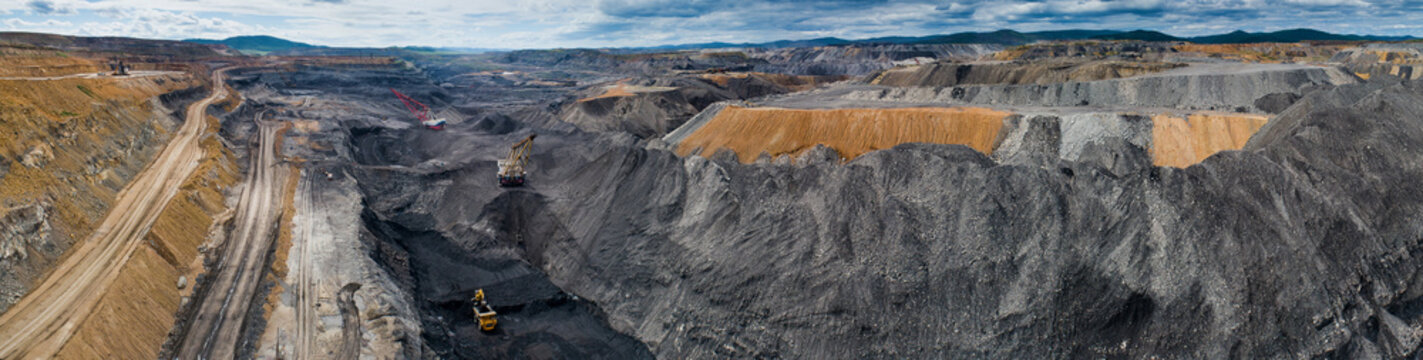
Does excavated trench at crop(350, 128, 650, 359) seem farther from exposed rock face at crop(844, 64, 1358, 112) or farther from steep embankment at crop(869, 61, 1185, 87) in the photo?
steep embankment at crop(869, 61, 1185, 87)

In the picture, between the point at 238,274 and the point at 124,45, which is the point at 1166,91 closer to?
the point at 238,274

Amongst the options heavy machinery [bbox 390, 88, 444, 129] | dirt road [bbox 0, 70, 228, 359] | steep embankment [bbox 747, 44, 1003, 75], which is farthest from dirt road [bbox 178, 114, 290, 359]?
steep embankment [bbox 747, 44, 1003, 75]

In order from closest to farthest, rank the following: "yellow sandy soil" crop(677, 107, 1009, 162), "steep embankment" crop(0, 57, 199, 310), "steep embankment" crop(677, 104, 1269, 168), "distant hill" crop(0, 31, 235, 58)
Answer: "steep embankment" crop(0, 57, 199, 310)
"steep embankment" crop(677, 104, 1269, 168)
"yellow sandy soil" crop(677, 107, 1009, 162)
"distant hill" crop(0, 31, 235, 58)

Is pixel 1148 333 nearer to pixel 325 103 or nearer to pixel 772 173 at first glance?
pixel 772 173

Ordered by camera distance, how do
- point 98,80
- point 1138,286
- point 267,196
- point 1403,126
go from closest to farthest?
1. point 1138,286
2. point 1403,126
3. point 267,196
4. point 98,80

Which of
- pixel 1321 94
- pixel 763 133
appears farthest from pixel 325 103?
pixel 1321 94

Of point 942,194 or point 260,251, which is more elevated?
point 942,194

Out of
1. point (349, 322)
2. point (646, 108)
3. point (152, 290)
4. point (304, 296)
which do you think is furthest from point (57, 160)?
point (646, 108)

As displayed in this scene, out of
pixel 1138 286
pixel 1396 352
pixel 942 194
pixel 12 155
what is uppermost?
pixel 12 155
